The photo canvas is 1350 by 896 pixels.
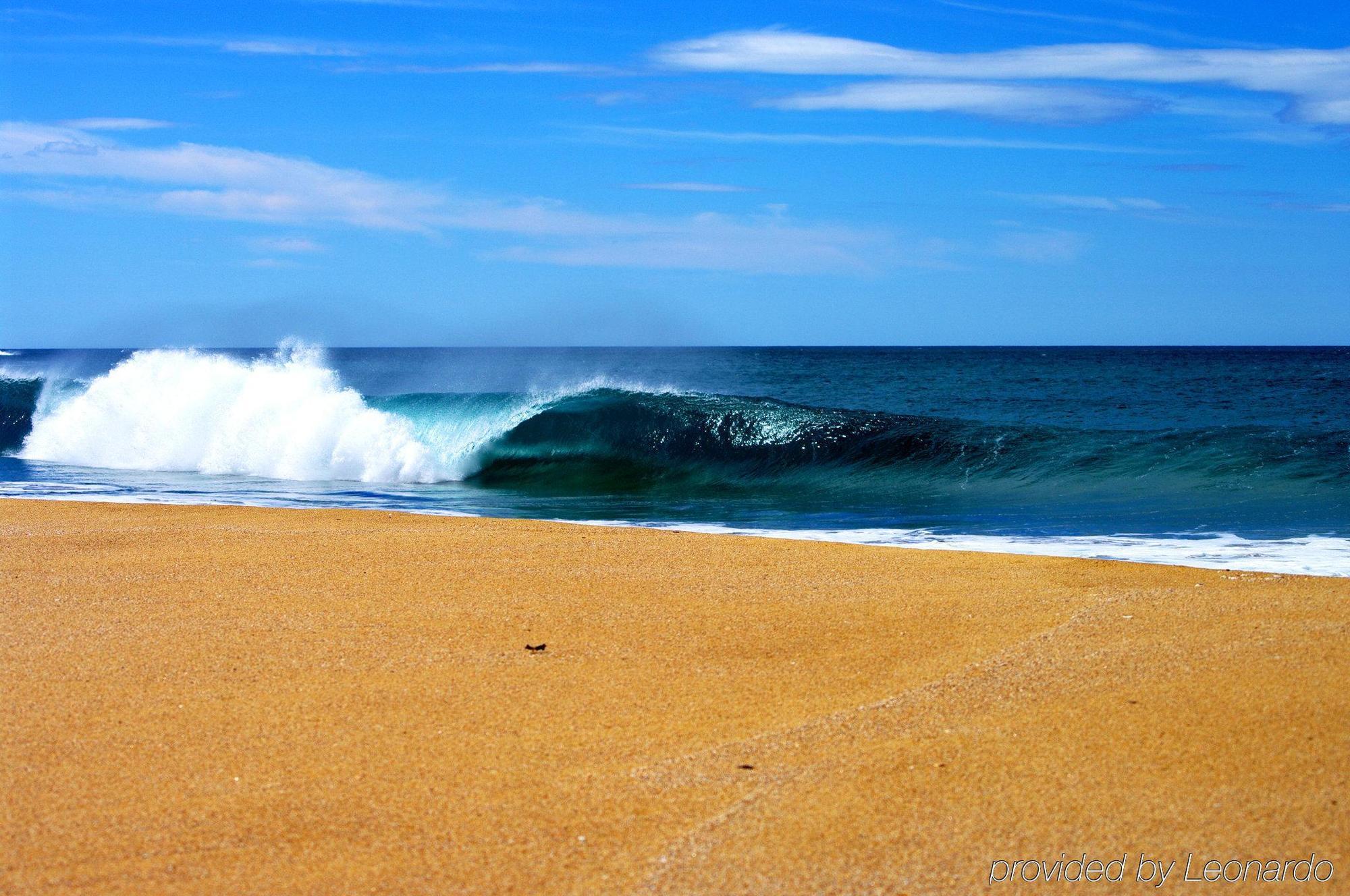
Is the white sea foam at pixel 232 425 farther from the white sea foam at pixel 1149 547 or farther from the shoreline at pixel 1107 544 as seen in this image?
the white sea foam at pixel 1149 547

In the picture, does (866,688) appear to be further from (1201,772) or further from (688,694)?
(1201,772)

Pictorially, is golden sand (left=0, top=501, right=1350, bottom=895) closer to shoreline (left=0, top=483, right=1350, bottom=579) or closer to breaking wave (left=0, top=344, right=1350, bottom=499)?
shoreline (left=0, top=483, right=1350, bottom=579)

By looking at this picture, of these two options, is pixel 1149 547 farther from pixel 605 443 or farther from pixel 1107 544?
pixel 605 443

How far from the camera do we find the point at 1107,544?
344 inches

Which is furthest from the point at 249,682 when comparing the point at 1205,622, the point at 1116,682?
the point at 1205,622

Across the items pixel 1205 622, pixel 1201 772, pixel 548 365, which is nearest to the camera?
pixel 1201 772

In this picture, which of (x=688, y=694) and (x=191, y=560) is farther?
(x=191, y=560)

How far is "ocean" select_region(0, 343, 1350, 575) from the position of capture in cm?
1021

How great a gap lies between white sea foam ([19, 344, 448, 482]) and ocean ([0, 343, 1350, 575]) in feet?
0.14

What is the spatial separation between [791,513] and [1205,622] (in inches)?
262

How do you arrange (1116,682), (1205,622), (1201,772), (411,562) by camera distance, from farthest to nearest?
1. (411,562)
2. (1205,622)
3. (1116,682)
4. (1201,772)

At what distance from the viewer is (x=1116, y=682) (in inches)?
167

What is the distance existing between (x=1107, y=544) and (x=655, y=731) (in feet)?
19.5

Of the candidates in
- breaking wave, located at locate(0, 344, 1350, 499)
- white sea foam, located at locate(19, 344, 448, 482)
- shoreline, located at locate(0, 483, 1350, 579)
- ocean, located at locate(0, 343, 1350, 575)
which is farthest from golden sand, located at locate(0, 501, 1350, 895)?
white sea foam, located at locate(19, 344, 448, 482)
